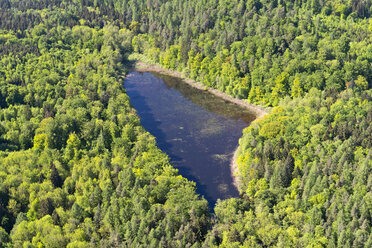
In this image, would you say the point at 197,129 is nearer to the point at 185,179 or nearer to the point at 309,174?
the point at 185,179

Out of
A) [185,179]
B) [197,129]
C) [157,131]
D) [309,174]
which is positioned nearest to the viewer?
[309,174]

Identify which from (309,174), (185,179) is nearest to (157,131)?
(185,179)

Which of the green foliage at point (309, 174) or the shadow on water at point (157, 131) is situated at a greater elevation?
the green foliage at point (309, 174)

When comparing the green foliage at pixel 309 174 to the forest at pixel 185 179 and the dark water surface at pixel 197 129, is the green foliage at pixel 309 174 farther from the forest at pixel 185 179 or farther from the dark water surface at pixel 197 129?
the dark water surface at pixel 197 129

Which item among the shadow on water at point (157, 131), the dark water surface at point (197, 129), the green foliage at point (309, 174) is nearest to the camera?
the green foliage at point (309, 174)

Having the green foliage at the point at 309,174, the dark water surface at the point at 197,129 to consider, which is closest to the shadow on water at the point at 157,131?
the dark water surface at the point at 197,129

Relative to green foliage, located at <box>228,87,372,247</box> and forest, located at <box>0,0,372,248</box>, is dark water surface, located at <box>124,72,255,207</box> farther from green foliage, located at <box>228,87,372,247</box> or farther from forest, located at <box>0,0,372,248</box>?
green foliage, located at <box>228,87,372,247</box>
